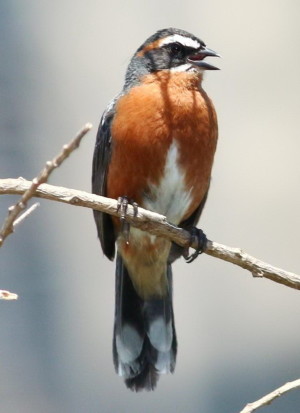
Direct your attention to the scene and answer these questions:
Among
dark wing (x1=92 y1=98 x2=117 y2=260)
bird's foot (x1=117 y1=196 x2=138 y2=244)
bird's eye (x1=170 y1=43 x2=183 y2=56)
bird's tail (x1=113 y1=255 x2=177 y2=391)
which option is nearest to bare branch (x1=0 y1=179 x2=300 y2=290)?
bird's foot (x1=117 y1=196 x2=138 y2=244)

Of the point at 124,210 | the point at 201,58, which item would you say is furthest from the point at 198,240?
the point at 201,58

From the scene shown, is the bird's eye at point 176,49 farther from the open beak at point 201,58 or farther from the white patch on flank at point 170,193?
the white patch on flank at point 170,193

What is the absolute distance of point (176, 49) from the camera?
548cm

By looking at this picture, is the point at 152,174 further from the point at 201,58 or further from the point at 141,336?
the point at 141,336

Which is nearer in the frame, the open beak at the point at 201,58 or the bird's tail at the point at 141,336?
the open beak at the point at 201,58

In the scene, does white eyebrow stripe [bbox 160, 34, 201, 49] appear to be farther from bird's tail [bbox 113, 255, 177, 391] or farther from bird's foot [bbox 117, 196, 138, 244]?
bird's tail [bbox 113, 255, 177, 391]

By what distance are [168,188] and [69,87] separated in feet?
8.25

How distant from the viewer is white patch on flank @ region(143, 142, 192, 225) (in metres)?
5.21

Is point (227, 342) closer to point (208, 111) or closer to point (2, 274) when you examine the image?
point (2, 274)

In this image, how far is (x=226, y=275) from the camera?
7.41m

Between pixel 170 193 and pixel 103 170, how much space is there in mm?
357

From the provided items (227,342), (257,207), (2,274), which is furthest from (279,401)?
(2,274)

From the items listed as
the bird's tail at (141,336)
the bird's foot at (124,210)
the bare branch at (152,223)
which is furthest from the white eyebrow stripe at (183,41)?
the bird's tail at (141,336)

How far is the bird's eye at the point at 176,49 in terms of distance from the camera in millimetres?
5480
